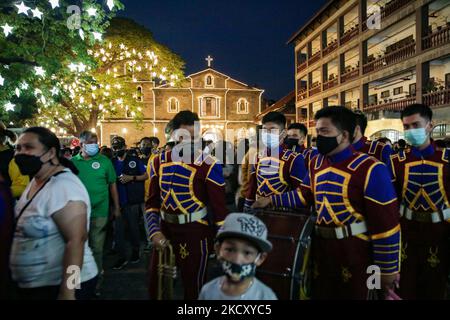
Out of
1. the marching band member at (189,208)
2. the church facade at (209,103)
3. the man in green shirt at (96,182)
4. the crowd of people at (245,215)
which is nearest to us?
the crowd of people at (245,215)

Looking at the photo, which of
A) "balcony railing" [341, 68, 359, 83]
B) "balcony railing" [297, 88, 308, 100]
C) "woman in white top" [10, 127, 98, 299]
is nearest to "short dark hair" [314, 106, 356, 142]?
"woman in white top" [10, 127, 98, 299]

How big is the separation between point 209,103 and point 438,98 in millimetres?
38341

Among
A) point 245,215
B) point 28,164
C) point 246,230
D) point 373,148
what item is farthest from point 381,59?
point 28,164

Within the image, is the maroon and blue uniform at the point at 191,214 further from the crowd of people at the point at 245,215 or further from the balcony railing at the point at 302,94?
the balcony railing at the point at 302,94

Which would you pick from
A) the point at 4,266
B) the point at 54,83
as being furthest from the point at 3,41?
the point at 4,266

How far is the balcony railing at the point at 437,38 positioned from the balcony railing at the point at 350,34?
812 cm

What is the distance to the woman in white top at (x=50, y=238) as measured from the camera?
2.51 m

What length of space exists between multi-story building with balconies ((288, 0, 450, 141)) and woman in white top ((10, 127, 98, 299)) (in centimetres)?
2021

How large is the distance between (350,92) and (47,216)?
3228 centimetres

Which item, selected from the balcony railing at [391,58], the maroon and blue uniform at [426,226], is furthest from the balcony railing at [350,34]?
the maroon and blue uniform at [426,226]

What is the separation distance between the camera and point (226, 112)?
178 ft
